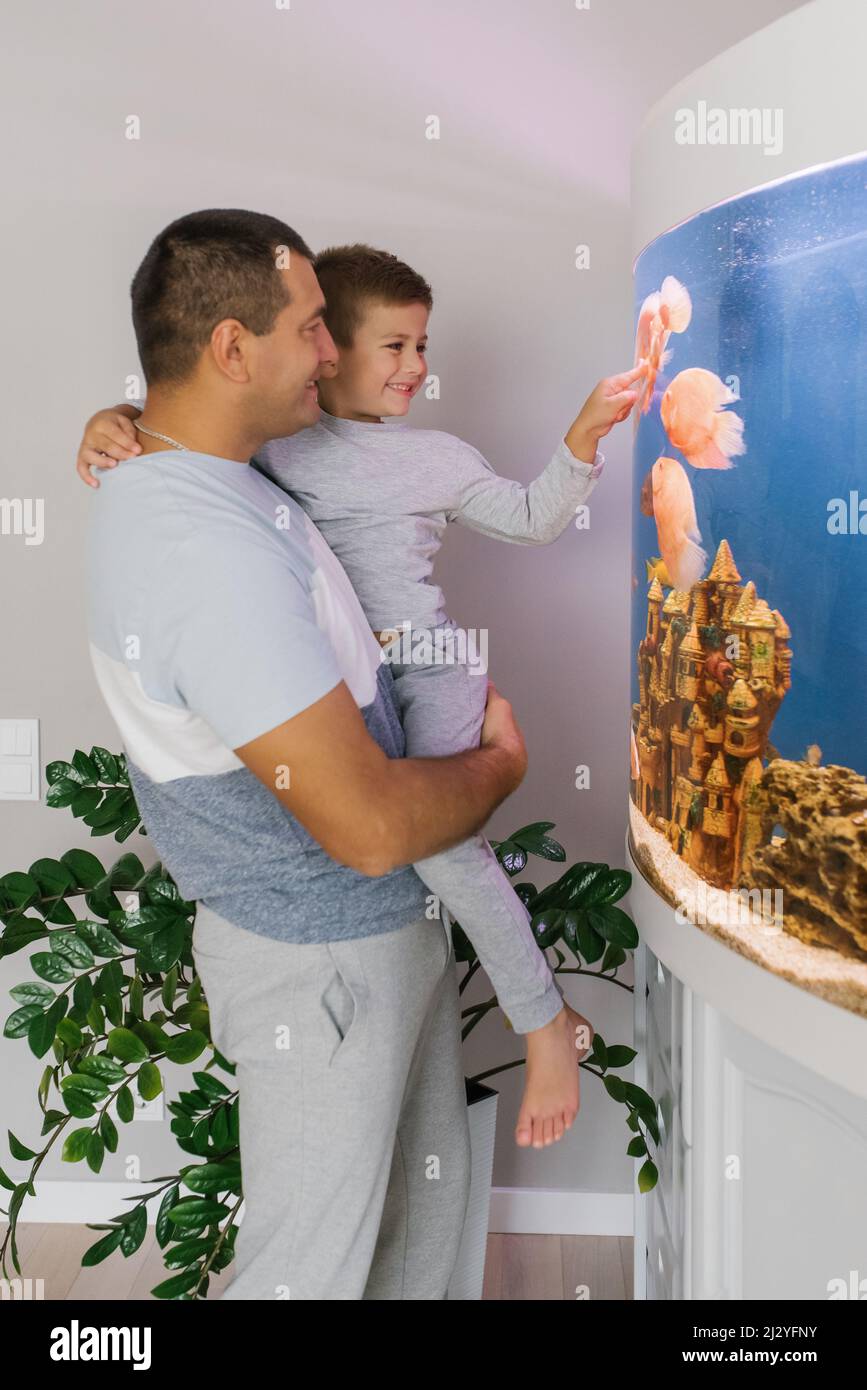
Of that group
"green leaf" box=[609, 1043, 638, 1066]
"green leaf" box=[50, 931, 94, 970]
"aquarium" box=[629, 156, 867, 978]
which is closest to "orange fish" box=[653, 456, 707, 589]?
"aquarium" box=[629, 156, 867, 978]

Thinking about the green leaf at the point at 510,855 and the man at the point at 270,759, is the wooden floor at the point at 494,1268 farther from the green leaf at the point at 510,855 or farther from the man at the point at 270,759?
the man at the point at 270,759

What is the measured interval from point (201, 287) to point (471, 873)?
73 centimetres

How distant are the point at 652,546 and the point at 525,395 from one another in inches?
32.3

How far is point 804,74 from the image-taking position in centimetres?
127

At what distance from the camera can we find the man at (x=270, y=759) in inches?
48.4

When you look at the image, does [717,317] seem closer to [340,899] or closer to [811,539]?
[811,539]

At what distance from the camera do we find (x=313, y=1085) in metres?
1.42

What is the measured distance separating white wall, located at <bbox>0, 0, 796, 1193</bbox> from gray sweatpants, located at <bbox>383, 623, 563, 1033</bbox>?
0.77m

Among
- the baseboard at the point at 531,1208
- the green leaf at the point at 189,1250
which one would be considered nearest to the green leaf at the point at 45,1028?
the green leaf at the point at 189,1250

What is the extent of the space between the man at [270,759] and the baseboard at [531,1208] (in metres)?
1.12

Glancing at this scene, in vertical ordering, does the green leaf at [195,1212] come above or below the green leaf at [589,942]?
below

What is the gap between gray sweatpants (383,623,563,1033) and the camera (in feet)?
4.89
